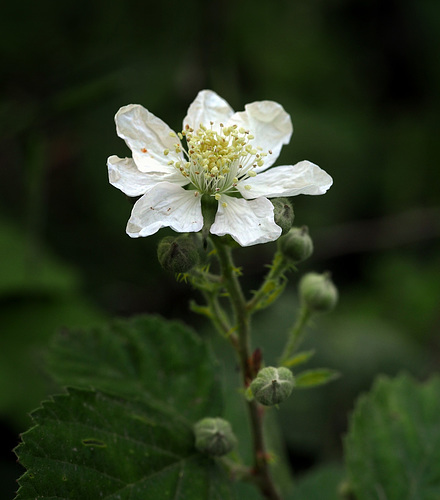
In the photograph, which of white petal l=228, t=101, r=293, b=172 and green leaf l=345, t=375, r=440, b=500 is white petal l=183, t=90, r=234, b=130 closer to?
white petal l=228, t=101, r=293, b=172

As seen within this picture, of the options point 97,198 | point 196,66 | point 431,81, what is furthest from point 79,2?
point 431,81

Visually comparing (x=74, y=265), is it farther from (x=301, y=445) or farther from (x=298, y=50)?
(x=298, y=50)

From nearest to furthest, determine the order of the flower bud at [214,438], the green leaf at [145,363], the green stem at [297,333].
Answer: the flower bud at [214,438], the green stem at [297,333], the green leaf at [145,363]

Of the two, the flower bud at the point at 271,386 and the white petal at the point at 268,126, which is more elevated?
the white petal at the point at 268,126

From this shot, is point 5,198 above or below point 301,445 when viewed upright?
above

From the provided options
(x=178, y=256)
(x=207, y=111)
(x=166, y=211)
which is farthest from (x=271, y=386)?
(x=207, y=111)

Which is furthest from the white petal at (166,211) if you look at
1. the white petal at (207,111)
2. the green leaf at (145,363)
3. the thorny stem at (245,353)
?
the green leaf at (145,363)

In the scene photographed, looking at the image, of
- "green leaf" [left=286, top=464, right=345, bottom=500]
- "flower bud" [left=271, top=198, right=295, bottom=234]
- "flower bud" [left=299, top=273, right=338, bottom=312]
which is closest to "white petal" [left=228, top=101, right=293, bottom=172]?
"flower bud" [left=271, top=198, right=295, bottom=234]

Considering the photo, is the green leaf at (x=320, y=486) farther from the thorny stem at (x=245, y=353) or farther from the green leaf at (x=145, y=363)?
the green leaf at (x=145, y=363)
